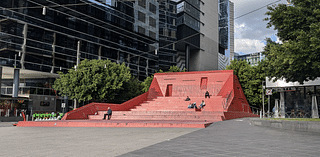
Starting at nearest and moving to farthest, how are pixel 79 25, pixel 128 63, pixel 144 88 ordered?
pixel 79 25, pixel 144 88, pixel 128 63

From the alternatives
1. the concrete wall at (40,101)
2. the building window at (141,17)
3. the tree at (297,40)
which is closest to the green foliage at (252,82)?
the tree at (297,40)

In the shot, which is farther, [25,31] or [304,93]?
[25,31]

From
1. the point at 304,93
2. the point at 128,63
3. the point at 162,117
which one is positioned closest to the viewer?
the point at 162,117

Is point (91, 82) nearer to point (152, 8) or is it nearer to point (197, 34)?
point (152, 8)

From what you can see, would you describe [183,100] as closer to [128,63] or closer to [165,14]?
[128,63]

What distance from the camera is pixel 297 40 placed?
15.6 m

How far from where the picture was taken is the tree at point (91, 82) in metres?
28.4

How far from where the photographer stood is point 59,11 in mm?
37125

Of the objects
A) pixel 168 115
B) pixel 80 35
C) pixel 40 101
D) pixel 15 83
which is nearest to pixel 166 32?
pixel 80 35

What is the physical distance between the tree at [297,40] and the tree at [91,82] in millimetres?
17233

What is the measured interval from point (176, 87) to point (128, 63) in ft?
60.0

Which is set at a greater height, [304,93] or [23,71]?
[23,71]

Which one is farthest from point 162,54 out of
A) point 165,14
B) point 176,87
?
point 176,87

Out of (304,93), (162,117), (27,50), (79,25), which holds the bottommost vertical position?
(162,117)
